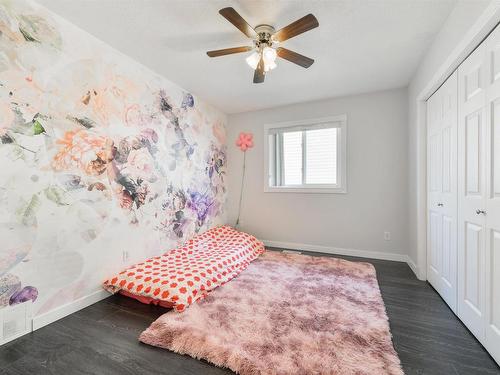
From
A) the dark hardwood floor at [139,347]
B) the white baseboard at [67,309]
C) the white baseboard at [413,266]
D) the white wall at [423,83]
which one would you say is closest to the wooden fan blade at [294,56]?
the white wall at [423,83]

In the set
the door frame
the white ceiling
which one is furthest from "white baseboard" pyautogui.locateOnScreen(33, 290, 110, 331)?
the door frame

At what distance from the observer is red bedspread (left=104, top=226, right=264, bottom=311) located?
2090mm

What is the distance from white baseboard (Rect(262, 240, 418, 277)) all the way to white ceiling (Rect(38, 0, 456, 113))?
2359 mm

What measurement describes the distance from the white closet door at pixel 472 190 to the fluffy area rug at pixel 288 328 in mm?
596

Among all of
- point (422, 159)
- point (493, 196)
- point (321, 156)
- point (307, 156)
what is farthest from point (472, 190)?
point (307, 156)

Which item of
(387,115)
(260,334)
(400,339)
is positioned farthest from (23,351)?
(387,115)

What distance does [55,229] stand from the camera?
6.17ft

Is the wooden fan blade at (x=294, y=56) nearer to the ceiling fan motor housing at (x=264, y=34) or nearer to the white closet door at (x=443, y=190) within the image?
the ceiling fan motor housing at (x=264, y=34)

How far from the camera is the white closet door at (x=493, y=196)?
4.59ft

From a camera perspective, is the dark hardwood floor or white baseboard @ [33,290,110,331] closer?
the dark hardwood floor

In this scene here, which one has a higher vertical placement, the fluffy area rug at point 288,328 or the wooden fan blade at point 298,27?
the wooden fan blade at point 298,27

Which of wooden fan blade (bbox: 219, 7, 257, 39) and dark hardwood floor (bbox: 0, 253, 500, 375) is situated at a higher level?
wooden fan blade (bbox: 219, 7, 257, 39)

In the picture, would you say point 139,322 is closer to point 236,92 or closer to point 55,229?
point 55,229

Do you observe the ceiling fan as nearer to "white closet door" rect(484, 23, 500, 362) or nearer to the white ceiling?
the white ceiling
